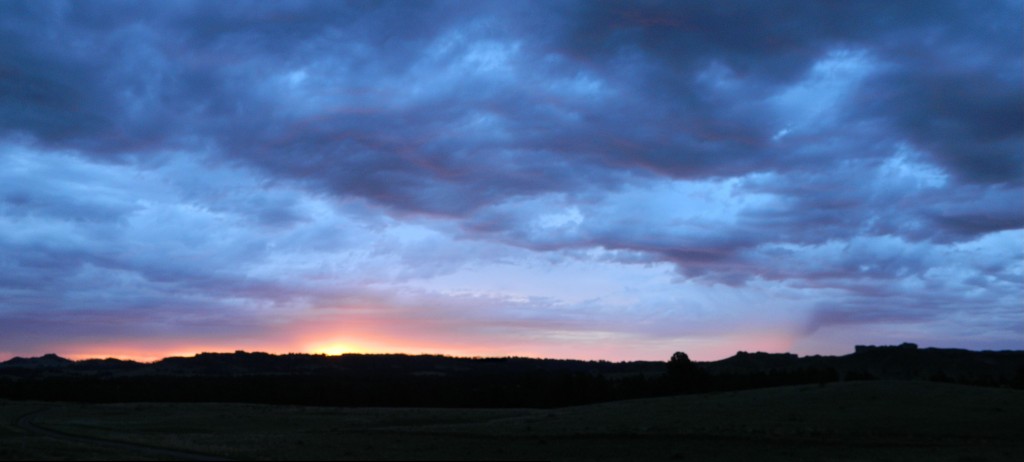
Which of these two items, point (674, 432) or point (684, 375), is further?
point (684, 375)

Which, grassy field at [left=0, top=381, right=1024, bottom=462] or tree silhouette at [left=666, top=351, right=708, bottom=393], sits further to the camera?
tree silhouette at [left=666, top=351, right=708, bottom=393]

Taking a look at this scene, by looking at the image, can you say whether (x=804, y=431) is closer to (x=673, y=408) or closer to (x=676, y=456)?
(x=676, y=456)

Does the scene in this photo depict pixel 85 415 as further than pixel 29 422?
Yes

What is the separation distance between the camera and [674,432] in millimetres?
52156

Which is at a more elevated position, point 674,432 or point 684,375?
point 684,375

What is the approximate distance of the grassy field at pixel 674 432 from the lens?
4319 cm

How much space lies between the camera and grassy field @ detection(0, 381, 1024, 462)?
142 ft

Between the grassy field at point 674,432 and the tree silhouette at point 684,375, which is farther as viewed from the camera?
the tree silhouette at point 684,375

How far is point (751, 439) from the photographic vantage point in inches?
1927

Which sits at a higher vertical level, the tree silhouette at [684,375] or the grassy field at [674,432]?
the tree silhouette at [684,375]

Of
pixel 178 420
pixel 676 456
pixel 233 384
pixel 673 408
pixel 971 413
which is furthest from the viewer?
pixel 233 384

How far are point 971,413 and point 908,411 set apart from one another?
13.1 ft

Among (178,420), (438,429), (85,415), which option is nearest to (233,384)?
(85,415)

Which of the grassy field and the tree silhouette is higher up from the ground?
the tree silhouette
